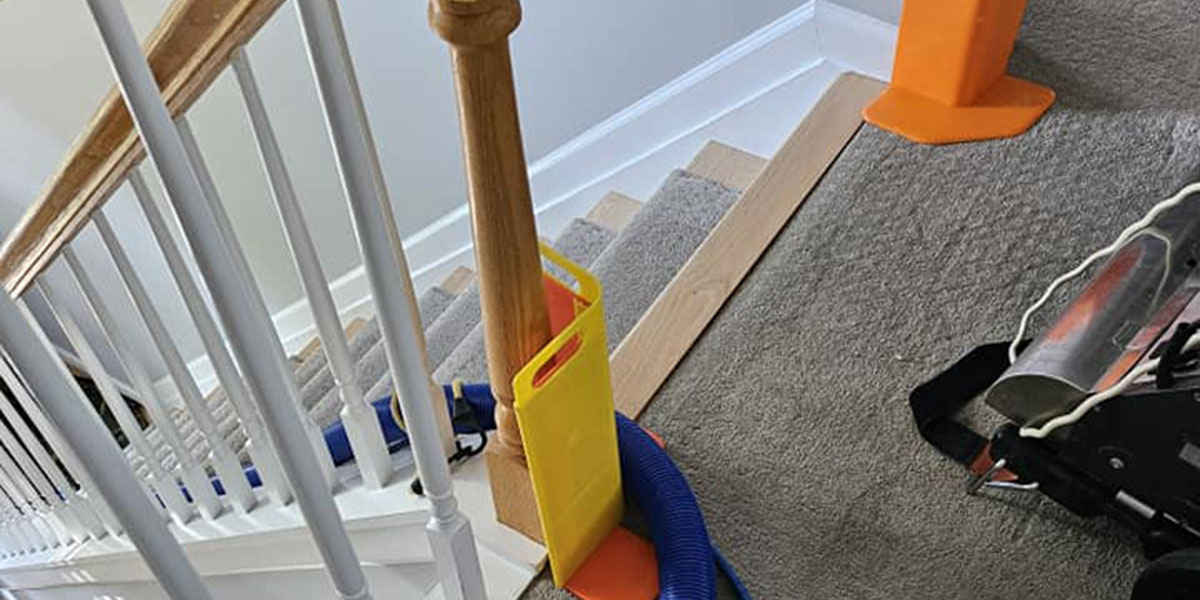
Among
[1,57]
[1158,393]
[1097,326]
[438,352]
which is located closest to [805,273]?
[1097,326]

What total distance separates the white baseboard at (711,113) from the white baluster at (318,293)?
3.78 feet

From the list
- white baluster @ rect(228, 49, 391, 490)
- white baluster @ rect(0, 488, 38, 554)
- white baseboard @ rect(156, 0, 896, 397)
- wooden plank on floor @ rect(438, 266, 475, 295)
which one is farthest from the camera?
wooden plank on floor @ rect(438, 266, 475, 295)

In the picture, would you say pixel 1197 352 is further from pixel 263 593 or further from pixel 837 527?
pixel 263 593

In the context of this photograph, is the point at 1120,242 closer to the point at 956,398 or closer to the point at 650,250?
the point at 956,398

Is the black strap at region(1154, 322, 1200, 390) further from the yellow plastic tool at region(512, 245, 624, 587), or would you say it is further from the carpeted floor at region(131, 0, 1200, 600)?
the yellow plastic tool at region(512, 245, 624, 587)

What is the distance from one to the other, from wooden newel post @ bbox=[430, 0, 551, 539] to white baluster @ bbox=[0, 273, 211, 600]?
41 centimetres

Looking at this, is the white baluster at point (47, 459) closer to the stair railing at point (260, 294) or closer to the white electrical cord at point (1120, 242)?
the stair railing at point (260, 294)

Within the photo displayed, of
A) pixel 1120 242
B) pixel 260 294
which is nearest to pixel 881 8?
pixel 1120 242

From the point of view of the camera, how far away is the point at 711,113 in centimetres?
221

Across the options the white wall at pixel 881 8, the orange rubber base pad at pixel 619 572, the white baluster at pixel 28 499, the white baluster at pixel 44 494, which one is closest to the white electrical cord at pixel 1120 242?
the orange rubber base pad at pixel 619 572

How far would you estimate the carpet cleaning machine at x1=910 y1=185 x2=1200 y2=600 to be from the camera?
1.11 metres

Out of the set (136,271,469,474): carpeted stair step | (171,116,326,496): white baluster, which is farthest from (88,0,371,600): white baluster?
(136,271,469,474): carpeted stair step

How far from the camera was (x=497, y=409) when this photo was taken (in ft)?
3.98

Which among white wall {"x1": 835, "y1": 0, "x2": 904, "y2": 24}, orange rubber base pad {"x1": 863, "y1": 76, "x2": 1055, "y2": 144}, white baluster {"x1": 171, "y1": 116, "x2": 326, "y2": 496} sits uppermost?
white baluster {"x1": 171, "y1": 116, "x2": 326, "y2": 496}
